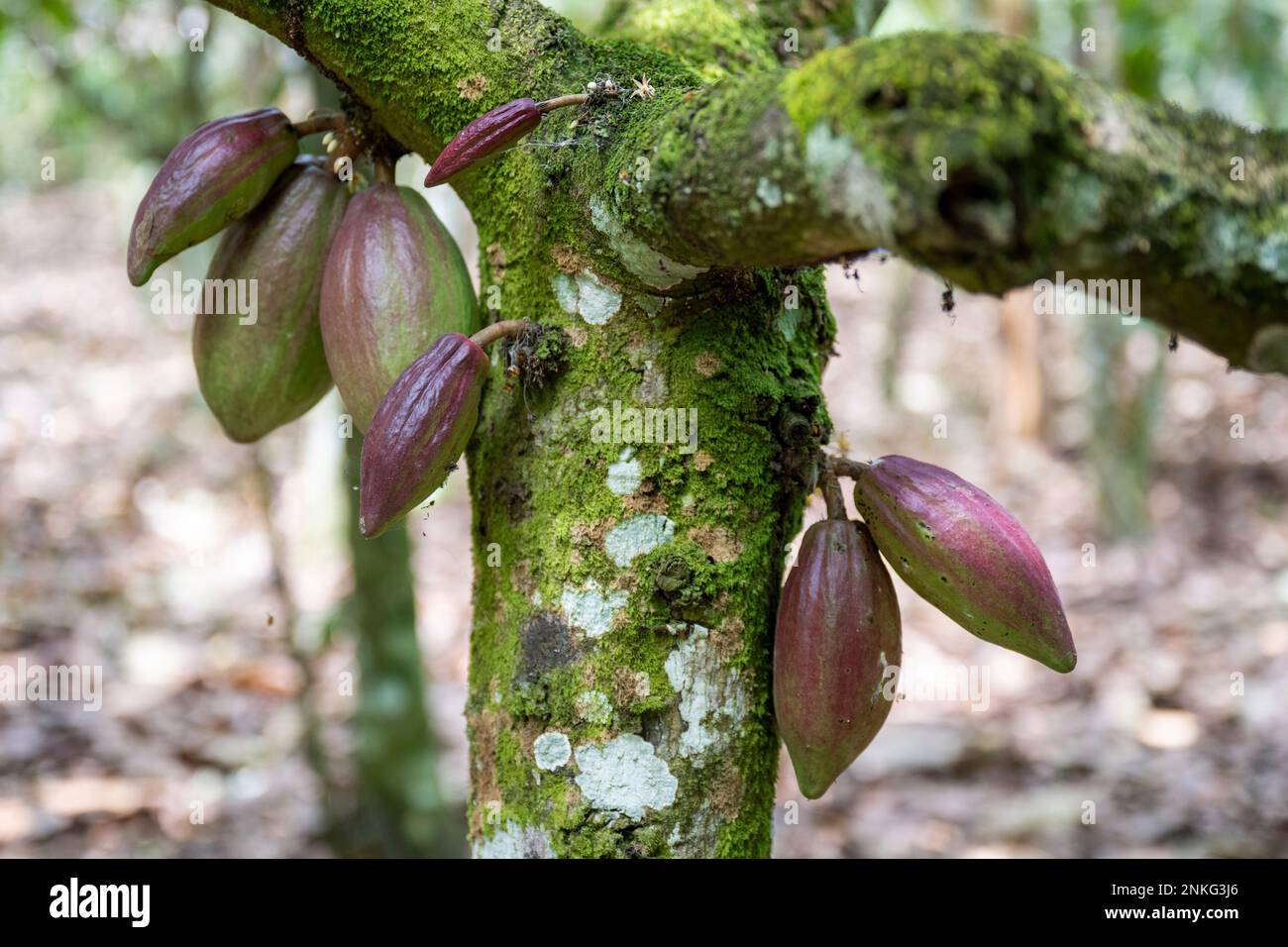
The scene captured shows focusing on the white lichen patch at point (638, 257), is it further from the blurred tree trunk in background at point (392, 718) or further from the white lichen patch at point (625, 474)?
the blurred tree trunk in background at point (392, 718)

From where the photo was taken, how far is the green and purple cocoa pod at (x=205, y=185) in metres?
1.14

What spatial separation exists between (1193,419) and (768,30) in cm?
626

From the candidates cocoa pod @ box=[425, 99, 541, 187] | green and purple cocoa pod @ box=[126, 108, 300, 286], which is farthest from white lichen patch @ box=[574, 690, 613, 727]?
green and purple cocoa pod @ box=[126, 108, 300, 286]

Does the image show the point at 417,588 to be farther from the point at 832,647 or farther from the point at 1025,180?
the point at 1025,180

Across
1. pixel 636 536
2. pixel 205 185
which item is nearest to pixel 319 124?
pixel 205 185

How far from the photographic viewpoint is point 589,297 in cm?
101

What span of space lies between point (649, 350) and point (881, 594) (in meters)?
0.32

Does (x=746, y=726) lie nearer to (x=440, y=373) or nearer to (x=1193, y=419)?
(x=440, y=373)

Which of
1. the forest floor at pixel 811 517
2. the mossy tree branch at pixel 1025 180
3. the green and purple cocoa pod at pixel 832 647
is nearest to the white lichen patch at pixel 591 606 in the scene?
the green and purple cocoa pod at pixel 832 647

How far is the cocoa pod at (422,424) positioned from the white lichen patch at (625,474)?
0.49 ft

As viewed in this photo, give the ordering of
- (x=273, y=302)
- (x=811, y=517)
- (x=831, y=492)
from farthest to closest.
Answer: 1. (x=811, y=517)
2. (x=273, y=302)
3. (x=831, y=492)
